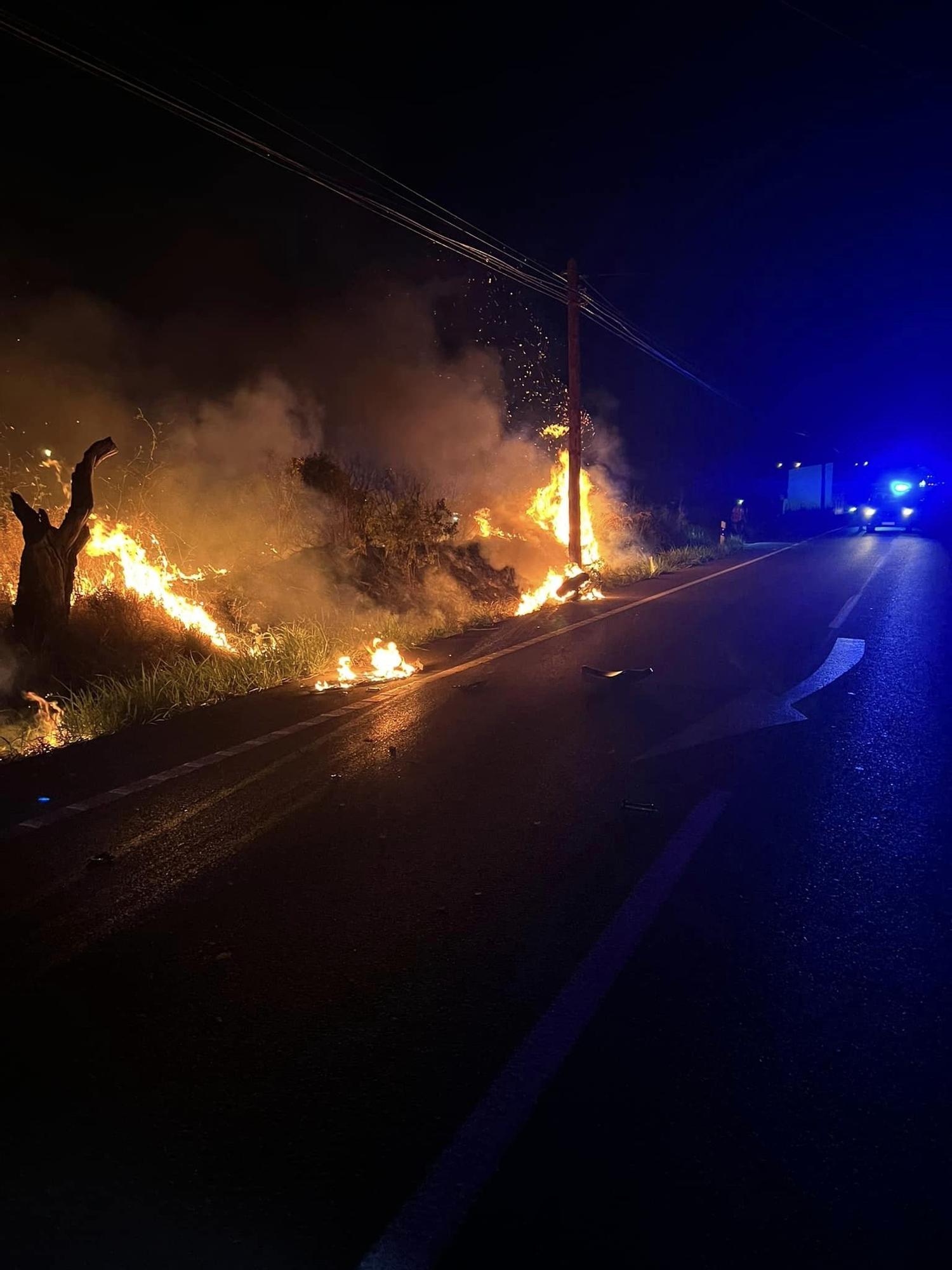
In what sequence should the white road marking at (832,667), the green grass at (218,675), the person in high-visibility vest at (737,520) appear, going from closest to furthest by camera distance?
1. the green grass at (218,675)
2. the white road marking at (832,667)
3. the person in high-visibility vest at (737,520)

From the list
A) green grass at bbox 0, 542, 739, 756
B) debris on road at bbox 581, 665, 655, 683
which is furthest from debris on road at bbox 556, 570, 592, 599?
debris on road at bbox 581, 665, 655, 683

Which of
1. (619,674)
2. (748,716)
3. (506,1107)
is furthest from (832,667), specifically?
(506,1107)

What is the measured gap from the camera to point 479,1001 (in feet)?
9.71

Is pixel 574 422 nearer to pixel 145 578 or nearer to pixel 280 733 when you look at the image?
pixel 145 578

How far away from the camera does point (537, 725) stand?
6.68 m

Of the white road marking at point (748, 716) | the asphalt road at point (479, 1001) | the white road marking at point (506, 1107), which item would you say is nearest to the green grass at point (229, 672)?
the asphalt road at point (479, 1001)

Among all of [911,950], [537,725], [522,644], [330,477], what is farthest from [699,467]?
[911,950]

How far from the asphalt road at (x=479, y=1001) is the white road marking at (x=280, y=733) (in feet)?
0.18

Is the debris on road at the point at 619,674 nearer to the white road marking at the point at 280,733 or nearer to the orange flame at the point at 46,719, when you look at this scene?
the white road marking at the point at 280,733

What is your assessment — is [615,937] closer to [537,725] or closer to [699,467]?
[537,725]

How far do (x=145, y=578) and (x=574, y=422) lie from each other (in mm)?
9740

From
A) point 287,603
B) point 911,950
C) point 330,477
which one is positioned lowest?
point 911,950

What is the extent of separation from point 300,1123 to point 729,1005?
1457mm

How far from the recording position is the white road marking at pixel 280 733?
492cm
